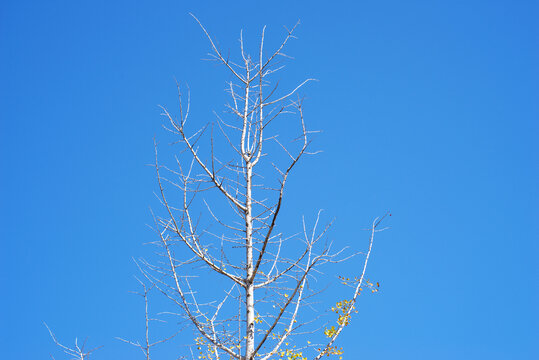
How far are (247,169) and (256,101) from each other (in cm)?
86

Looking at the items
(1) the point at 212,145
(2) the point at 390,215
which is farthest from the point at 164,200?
(2) the point at 390,215

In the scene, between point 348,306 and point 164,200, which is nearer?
point 164,200

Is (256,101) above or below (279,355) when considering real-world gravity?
above

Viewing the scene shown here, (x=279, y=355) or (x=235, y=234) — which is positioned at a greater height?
(x=235, y=234)

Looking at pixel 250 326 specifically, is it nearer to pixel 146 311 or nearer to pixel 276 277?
pixel 276 277

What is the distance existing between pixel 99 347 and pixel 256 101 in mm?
3912

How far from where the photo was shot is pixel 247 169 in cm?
604

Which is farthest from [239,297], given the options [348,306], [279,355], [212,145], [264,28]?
[264,28]

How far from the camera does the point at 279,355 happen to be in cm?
562

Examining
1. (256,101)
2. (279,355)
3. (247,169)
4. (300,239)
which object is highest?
(256,101)

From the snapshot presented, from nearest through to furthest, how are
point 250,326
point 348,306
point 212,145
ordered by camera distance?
1. point 212,145
2. point 250,326
3. point 348,306

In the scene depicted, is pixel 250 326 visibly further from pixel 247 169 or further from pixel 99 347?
pixel 99 347

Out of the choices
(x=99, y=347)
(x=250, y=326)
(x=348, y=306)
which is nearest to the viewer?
(x=250, y=326)

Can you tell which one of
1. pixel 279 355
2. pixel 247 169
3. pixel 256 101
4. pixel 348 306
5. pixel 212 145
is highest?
pixel 256 101
